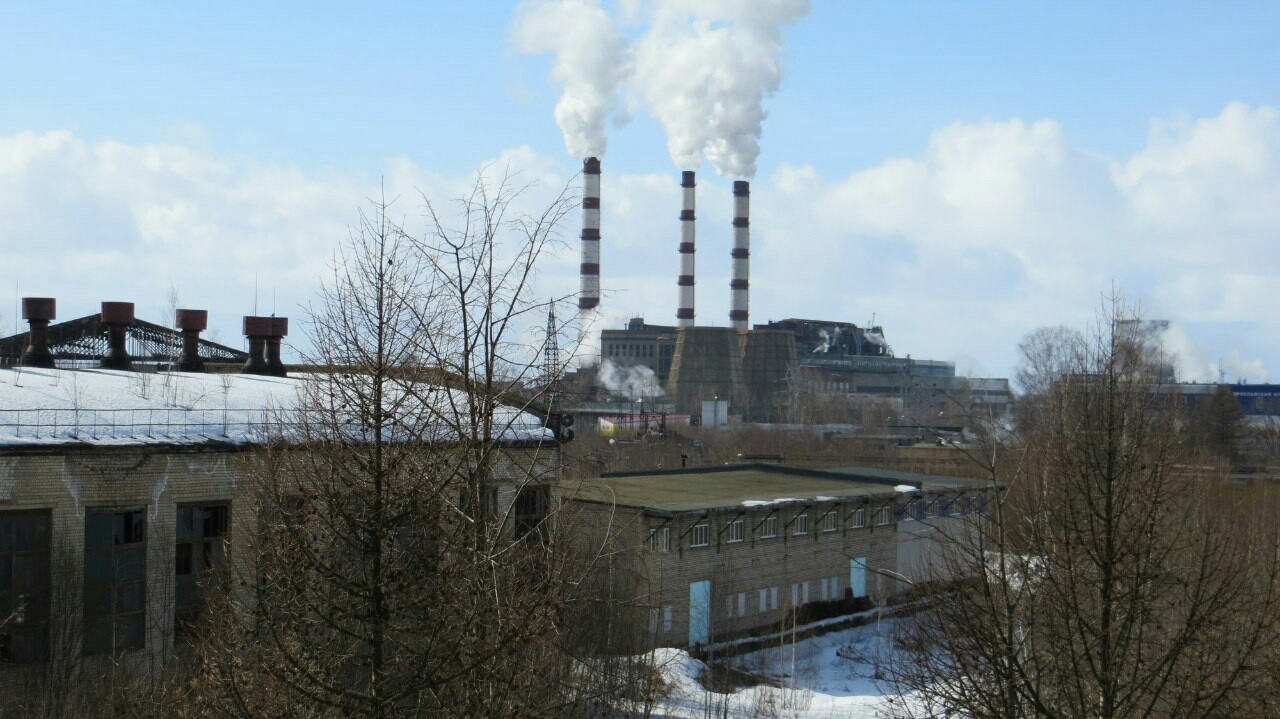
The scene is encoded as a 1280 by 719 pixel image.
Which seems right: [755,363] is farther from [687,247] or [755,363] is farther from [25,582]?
[25,582]

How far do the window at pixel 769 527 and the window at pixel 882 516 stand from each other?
4689mm

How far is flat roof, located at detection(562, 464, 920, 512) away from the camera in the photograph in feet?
84.5

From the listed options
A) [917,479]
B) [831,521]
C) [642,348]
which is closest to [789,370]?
[642,348]

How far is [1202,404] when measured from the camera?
4712 centimetres

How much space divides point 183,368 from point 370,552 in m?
17.8

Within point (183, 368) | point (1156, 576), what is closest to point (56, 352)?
point (183, 368)

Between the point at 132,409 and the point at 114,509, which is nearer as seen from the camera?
the point at 114,509

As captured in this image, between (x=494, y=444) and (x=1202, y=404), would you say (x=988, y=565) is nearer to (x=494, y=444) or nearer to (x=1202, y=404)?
(x=494, y=444)

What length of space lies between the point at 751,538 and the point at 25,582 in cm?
1545

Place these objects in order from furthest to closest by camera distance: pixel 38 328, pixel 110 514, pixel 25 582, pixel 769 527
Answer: pixel 769 527 < pixel 38 328 < pixel 110 514 < pixel 25 582

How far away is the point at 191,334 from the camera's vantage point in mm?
22766

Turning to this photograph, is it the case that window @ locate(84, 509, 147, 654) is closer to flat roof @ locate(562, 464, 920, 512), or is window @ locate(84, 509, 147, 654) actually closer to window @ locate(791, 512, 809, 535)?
flat roof @ locate(562, 464, 920, 512)

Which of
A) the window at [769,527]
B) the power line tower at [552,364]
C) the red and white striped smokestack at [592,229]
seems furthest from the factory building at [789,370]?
the power line tower at [552,364]

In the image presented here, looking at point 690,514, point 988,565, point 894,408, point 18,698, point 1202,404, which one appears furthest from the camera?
point 894,408
